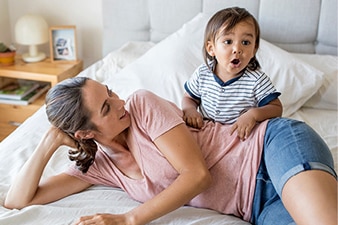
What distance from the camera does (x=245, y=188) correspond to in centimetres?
125

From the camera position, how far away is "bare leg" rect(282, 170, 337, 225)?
101 cm

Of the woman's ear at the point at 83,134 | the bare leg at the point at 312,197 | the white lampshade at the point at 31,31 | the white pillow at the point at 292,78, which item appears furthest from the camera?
the white lampshade at the point at 31,31

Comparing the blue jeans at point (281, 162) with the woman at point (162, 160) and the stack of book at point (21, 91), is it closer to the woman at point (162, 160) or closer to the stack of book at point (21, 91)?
the woman at point (162, 160)

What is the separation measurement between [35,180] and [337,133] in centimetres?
114

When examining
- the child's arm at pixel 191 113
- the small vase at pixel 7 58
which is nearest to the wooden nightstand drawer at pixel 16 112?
the small vase at pixel 7 58

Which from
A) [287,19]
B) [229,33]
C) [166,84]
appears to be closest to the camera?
[229,33]

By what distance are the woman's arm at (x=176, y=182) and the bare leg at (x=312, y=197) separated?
217 millimetres

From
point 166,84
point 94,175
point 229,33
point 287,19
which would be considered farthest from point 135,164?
point 287,19

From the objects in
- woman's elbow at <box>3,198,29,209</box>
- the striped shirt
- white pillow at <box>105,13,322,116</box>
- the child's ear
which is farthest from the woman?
white pillow at <box>105,13,322,116</box>

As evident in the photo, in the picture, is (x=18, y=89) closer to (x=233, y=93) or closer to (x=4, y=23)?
(x=4, y=23)

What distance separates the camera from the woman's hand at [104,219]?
1114mm

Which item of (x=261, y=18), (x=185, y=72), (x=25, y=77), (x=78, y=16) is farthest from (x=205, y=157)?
(x=78, y=16)

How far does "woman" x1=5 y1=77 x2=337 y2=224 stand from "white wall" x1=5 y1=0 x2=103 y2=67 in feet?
5.34

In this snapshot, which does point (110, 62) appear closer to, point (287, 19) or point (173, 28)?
point (173, 28)
